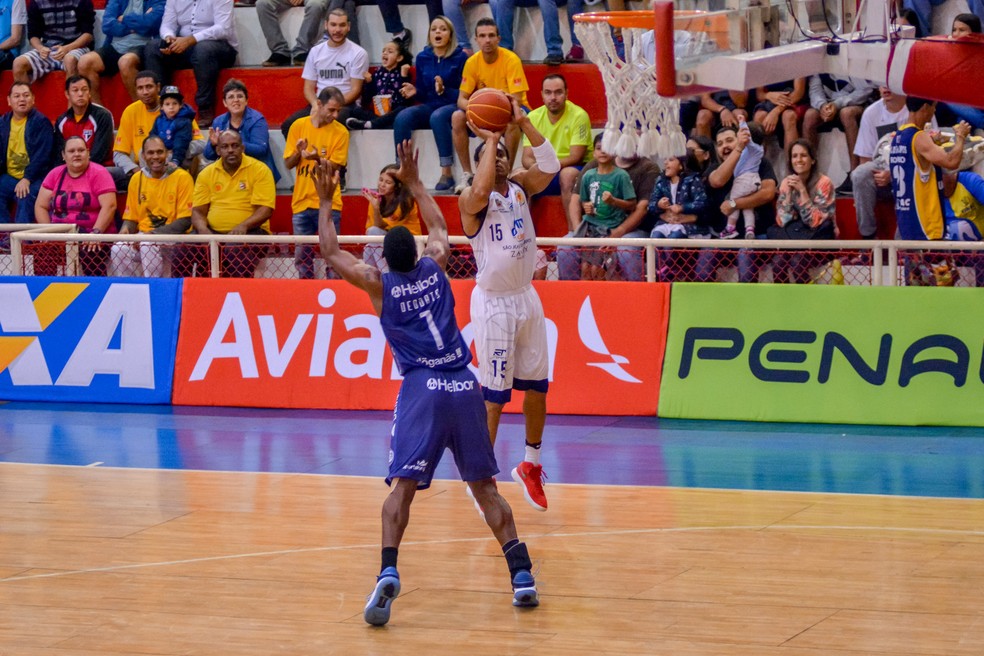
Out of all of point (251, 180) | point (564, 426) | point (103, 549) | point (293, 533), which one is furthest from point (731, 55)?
point (251, 180)

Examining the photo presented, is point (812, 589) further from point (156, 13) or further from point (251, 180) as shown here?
point (156, 13)

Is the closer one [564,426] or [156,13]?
[564,426]

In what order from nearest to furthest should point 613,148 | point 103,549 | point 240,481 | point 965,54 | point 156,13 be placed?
point 965,54 → point 103,549 → point 240,481 → point 613,148 → point 156,13

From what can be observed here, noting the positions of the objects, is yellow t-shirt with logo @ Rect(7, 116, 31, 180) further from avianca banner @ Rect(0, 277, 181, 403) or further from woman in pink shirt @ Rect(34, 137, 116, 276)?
avianca banner @ Rect(0, 277, 181, 403)

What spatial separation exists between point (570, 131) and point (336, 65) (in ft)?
10.1

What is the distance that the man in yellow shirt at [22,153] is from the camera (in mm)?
15281

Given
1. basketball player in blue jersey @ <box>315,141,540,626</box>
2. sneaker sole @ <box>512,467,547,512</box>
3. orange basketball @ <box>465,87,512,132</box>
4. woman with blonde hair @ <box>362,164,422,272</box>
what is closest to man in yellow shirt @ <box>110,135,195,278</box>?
woman with blonde hair @ <box>362,164,422,272</box>

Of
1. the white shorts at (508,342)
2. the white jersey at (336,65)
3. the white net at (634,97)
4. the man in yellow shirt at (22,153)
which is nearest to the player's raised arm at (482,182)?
the white shorts at (508,342)

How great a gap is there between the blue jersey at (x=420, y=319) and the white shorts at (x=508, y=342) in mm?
1746

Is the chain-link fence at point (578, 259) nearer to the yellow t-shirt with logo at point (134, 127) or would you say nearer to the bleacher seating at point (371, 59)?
the bleacher seating at point (371, 59)

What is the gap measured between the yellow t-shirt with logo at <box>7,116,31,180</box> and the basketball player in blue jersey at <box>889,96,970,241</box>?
365 inches

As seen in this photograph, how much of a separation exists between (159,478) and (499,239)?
323cm

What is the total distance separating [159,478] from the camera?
33.2 feet

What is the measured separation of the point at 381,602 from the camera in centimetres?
668
